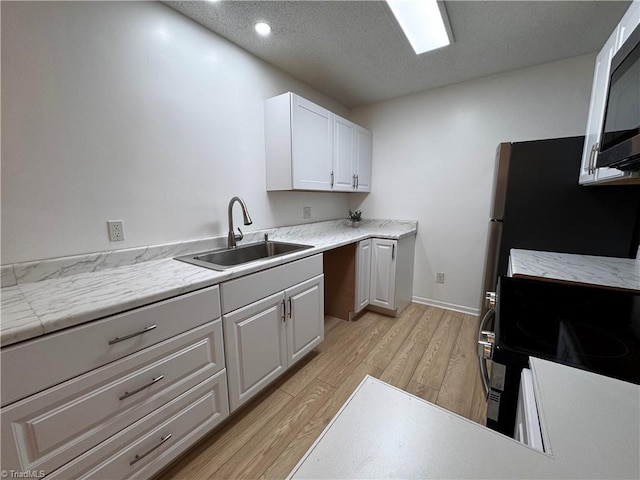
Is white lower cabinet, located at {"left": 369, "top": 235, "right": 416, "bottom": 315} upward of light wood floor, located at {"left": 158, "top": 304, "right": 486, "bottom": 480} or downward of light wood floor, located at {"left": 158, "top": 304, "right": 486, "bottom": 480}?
upward

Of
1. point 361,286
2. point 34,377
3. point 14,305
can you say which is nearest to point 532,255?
point 361,286

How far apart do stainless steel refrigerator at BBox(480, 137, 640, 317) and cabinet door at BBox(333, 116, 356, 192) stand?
4.34 feet

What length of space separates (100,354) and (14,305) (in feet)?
1.16

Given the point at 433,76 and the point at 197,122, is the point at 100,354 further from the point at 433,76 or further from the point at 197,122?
the point at 433,76

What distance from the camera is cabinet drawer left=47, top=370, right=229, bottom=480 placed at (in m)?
0.92

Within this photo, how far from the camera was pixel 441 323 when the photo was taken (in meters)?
2.54

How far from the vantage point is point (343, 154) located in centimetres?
265

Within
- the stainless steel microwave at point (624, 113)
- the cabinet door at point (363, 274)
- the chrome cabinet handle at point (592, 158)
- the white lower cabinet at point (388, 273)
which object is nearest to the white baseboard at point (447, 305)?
the white lower cabinet at point (388, 273)

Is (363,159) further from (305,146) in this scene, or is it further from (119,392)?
(119,392)

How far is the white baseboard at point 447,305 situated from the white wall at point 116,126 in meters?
2.23

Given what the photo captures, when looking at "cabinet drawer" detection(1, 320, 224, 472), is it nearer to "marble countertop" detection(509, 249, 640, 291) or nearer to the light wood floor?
the light wood floor

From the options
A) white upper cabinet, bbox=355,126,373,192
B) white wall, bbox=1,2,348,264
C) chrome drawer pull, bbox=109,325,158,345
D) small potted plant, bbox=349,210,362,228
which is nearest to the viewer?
chrome drawer pull, bbox=109,325,158,345

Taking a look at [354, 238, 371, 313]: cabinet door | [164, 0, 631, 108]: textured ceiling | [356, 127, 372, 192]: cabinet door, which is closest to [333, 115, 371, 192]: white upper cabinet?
[356, 127, 372, 192]: cabinet door

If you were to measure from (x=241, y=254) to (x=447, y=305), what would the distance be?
2.26m
